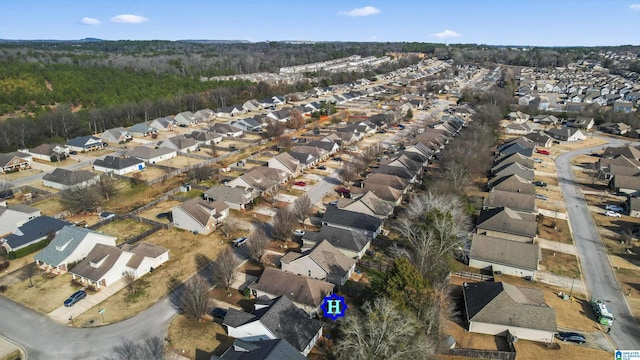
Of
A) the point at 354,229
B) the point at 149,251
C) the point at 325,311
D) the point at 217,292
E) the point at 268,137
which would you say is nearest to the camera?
the point at 325,311

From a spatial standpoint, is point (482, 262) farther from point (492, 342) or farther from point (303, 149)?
point (303, 149)

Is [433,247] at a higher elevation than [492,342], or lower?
higher

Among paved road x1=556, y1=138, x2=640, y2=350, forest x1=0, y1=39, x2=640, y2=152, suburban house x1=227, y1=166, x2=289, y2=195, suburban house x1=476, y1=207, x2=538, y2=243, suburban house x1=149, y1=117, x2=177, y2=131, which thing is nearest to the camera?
paved road x1=556, y1=138, x2=640, y2=350

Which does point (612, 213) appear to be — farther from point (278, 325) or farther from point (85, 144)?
point (85, 144)

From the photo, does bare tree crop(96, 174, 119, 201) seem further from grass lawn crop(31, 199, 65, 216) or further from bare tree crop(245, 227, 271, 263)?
bare tree crop(245, 227, 271, 263)

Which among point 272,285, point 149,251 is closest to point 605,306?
point 272,285

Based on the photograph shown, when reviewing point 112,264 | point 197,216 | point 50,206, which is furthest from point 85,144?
point 112,264

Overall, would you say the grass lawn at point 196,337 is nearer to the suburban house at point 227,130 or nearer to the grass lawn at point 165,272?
the grass lawn at point 165,272

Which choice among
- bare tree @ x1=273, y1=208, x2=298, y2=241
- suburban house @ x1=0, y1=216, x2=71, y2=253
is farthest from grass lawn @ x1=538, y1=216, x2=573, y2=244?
suburban house @ x1=0, y1=216, x2=71, y2=253
